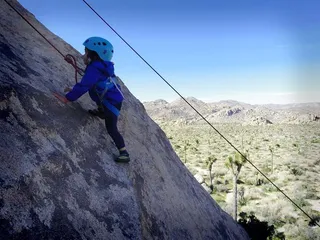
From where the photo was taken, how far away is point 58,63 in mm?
5676

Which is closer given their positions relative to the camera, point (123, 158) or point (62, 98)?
point (62, 98)

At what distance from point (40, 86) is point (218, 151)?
54.0m

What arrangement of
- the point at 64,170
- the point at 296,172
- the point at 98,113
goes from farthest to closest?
the point at 296,172, the point at 98,113, the point at 64,170

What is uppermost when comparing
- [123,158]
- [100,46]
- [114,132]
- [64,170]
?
[100,46]

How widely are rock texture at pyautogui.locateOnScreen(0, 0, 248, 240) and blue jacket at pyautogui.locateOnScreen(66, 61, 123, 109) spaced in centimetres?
34

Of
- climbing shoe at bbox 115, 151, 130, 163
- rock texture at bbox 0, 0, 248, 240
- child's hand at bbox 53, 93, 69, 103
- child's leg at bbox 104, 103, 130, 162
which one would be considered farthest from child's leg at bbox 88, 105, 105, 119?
climbing shoe at bbox 115, 151, 130, 163

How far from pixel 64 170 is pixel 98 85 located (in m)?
1.39

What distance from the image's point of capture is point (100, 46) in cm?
414

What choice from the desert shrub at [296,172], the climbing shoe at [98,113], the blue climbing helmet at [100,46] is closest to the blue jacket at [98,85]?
the blue climbing helmet at [100,46]

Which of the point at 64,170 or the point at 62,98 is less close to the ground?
the point at 62,98

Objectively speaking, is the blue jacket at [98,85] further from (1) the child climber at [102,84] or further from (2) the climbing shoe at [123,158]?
(2) the climbing shoe at [123,158]

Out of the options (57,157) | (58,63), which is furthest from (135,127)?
(57,157)

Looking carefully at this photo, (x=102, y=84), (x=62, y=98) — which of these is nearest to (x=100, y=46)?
(x=102, y=84)

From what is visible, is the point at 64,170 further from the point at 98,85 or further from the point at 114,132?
the point at 98,85
